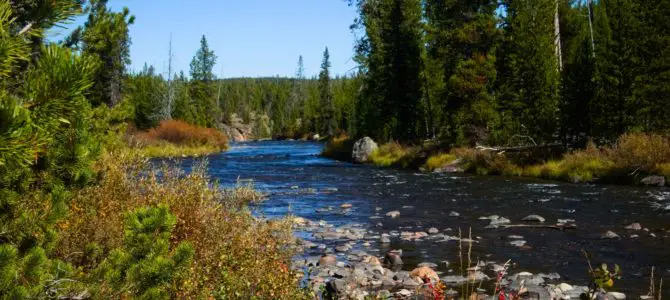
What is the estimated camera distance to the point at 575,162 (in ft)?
79.2

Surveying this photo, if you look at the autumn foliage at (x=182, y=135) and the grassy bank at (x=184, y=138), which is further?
the autumn foliage at (x=182, y=135)

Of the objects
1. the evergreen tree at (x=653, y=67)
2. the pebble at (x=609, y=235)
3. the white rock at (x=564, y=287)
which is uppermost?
the evergreen tree at (x=653, y=67)

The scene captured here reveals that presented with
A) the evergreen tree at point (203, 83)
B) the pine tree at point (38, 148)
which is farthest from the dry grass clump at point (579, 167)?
the evergreen tree at point (203, 83)

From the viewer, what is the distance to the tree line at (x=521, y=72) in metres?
25.4

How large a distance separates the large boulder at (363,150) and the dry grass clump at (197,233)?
31.6 metres

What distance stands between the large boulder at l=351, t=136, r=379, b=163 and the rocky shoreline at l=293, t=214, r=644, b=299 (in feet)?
88.0

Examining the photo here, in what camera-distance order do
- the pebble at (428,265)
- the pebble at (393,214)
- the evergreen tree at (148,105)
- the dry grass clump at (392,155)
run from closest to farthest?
the pebble at (428,265)
the pebble at (393,214)
the dry grass clump at (392,155)
the evergreen tree at (148,105)

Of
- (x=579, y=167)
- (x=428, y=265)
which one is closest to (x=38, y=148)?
(x=428, y=265)

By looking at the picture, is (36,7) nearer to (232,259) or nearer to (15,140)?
(15,140)

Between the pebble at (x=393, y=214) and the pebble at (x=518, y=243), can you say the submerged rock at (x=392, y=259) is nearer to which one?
the pebble at (x=518, y=243)

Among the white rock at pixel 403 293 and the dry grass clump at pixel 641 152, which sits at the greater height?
the dry grass clump at pixel 641 152

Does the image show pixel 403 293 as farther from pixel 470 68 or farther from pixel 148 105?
pixel 148 105

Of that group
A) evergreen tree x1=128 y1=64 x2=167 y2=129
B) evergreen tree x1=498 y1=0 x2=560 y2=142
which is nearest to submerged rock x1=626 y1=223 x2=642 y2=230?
evergreen tree x1=498 y1=0 x2=560 y2=142

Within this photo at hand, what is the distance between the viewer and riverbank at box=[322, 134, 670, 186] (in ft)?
69.5
